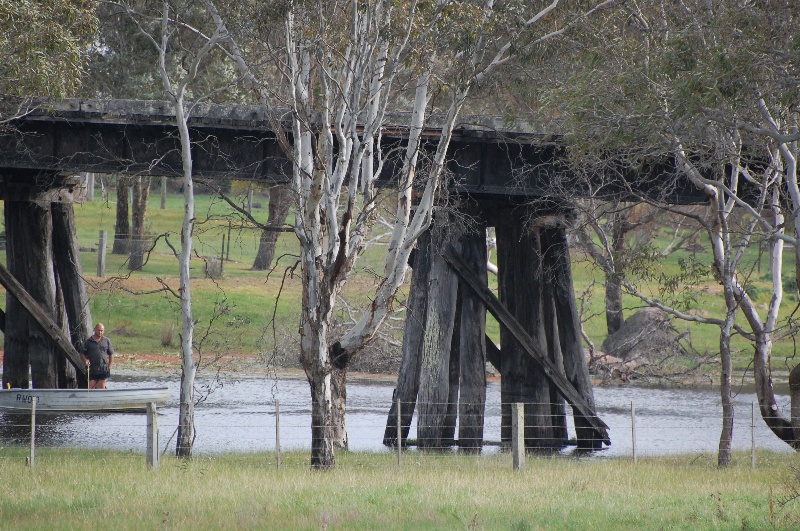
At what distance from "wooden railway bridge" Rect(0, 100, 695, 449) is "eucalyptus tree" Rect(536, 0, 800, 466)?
55.3 inches

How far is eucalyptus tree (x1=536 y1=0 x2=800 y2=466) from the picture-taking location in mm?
11797

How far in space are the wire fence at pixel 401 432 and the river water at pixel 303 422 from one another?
21 millimetres

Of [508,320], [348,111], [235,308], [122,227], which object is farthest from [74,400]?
[122,227]

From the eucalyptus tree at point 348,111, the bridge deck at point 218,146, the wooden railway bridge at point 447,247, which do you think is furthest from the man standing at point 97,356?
the eucalyptus tree at point 348,111

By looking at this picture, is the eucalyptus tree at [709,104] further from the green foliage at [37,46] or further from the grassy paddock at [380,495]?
the green foliage at [37,46]

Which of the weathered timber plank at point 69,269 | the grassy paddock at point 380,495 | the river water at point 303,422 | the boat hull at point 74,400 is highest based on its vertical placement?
the weathered timber plank at point 69,269

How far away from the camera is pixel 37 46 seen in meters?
14.9

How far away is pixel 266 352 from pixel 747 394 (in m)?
13.0

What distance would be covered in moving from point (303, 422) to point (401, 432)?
469 cm

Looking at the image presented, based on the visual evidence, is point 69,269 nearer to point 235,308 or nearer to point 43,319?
point 43,319

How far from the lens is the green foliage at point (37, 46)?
1455cm

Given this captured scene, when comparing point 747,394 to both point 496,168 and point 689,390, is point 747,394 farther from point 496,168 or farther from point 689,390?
point 496,168

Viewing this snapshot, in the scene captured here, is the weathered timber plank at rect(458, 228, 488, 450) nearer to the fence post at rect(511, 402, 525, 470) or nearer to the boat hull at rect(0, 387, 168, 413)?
the fence post at rect(511, 402, 525, 470)

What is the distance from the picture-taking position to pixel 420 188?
51.2 ft
